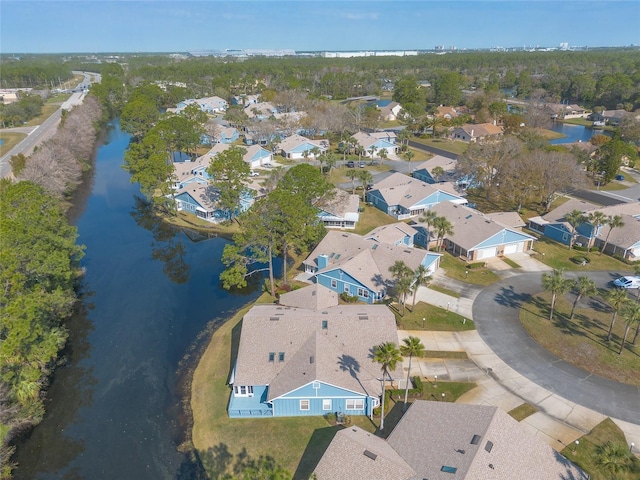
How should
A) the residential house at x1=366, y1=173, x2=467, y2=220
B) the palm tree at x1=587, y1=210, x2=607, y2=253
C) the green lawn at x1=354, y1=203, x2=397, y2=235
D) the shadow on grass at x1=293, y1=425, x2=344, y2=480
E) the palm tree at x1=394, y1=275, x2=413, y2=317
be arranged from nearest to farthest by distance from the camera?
the shadow on grass at x1=293, y1=425, x2=344, y2=480 < the palm tree at x1=394, y1=275, x2=413, y2=317 < the palm tree at x1=587, y1=210, x2=607, y2=253 < the green lawn at x1=354, y1=203, x2=397, y2=235 < the residential house at x1=366, y1=173, x2=467, y2=220

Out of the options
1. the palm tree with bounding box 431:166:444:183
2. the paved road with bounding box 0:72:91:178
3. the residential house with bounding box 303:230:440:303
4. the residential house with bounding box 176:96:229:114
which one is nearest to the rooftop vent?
the residential house with bounding box 303:230:440:303

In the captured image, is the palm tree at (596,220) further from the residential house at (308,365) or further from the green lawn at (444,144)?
the green lawn at (444,144)

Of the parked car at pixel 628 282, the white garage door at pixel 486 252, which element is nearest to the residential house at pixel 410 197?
the white garage door at pixel 486 252

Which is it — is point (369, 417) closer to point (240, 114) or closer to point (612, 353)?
point (612, 353)

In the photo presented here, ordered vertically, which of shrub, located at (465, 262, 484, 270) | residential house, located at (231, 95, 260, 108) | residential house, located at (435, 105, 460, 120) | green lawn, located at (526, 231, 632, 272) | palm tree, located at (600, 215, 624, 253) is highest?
residential house, located at (231, 95, 260, 108)

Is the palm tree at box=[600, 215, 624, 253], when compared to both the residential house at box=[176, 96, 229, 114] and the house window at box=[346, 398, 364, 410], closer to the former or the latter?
the house window at box=[346, 398, 364, 410]

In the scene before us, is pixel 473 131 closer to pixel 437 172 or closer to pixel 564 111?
pixel 437 172
